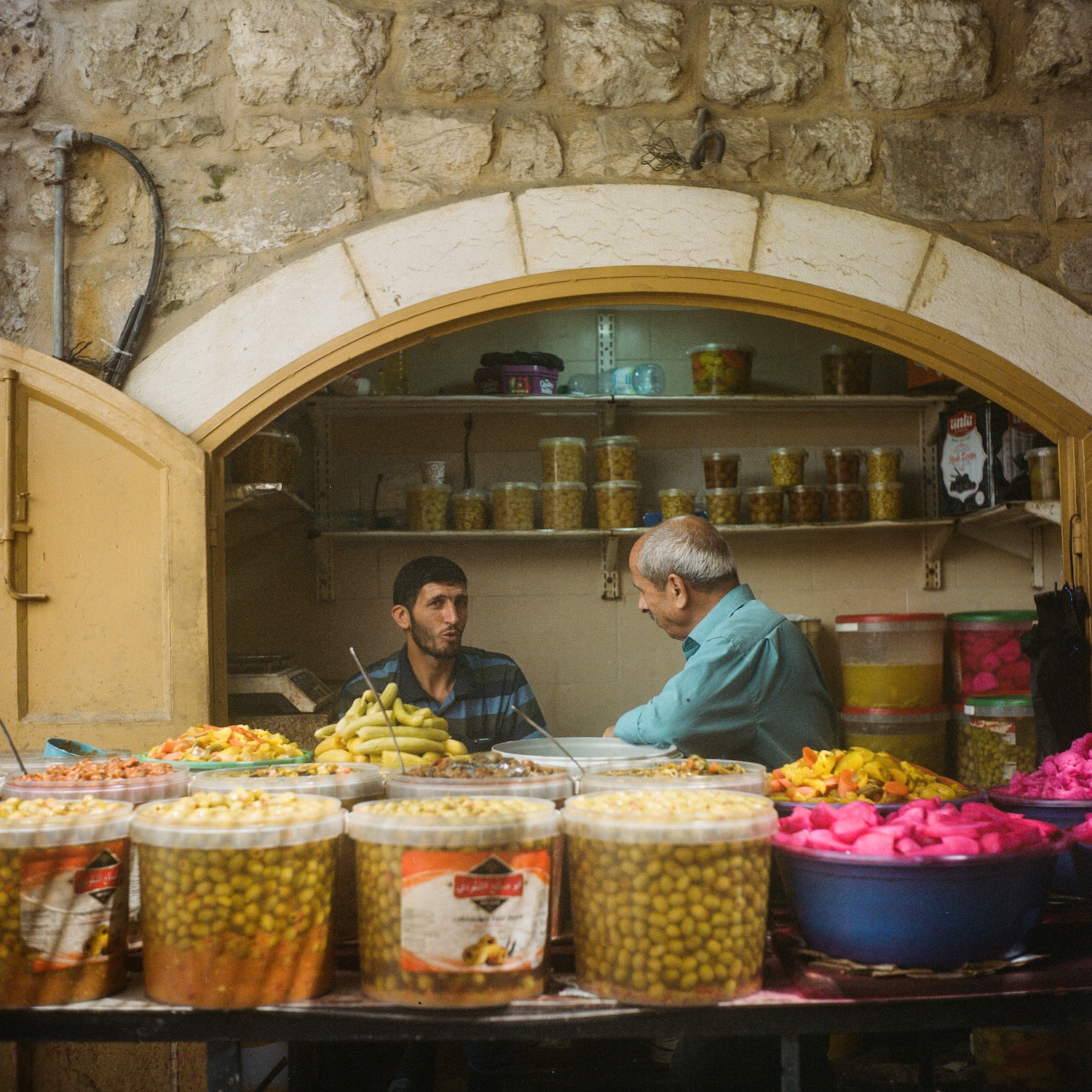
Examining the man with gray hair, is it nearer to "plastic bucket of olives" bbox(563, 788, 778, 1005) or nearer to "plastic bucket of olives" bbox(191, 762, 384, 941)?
"plastic bucket of olives" bbox(191, 762, 384, 941)

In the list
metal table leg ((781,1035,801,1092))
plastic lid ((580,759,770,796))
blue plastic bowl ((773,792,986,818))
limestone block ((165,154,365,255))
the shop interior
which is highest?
limestone block ((165,154,365,255))

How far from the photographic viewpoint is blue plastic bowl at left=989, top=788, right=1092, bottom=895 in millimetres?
1809

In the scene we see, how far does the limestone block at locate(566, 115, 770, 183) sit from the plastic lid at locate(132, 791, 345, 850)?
2091mm

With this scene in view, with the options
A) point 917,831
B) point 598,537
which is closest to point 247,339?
point 598,537

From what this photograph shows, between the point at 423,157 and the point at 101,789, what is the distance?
1938 millimetres

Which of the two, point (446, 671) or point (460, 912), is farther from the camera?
point (446, 671)

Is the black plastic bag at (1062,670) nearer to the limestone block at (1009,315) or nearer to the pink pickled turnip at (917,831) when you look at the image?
the limestone block at (1009,315)

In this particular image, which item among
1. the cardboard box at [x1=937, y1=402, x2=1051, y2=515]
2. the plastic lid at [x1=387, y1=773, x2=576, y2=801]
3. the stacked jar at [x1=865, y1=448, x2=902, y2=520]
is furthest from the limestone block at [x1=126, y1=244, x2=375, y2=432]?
the cardboard box at [x1=937, y1=402, x2=1051, y2=515]

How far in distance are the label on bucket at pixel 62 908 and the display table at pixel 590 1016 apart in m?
0.07

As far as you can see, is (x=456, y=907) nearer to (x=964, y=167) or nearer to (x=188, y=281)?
(x=188, y=281)

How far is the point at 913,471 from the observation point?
463cm

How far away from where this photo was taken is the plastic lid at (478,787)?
1620 mm

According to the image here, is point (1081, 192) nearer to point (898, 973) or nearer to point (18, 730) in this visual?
point (898, 973)

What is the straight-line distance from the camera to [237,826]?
137 cm
